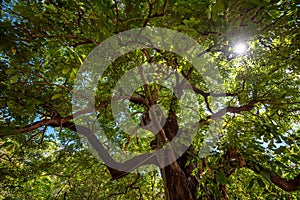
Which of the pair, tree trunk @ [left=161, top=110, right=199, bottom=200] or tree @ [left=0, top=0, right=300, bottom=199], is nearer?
tree @ [left=0, top=0, right=300, bottom=199]

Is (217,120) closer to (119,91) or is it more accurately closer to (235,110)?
(235,110)

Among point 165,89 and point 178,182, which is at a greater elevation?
point 165,89

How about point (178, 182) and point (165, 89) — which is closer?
point (178, 182)

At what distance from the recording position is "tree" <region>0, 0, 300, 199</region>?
2.05 m

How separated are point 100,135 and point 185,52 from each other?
303 centimetres

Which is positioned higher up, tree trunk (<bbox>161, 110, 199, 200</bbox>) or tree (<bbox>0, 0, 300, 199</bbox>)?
tree (<bbox>0, 0, 300, 199</bbox>)

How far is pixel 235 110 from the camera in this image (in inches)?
168

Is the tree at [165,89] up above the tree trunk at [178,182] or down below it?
above

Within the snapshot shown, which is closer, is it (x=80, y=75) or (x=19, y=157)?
(x=80, y=75)

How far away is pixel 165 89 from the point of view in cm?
476

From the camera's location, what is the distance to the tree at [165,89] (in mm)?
2053

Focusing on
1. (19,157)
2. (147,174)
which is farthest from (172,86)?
(19,157)

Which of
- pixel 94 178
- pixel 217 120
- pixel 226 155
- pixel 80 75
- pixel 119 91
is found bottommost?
pixel 226 155

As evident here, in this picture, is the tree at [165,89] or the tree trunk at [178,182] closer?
the tree at [165,89]
